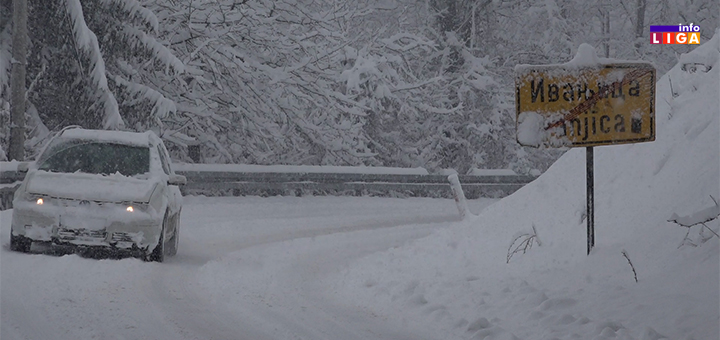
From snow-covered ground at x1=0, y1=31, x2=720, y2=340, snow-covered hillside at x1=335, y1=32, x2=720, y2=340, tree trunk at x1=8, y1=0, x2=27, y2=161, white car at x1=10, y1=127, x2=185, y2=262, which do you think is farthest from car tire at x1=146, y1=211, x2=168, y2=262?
tree trunk at x1=8, y1=0, x2=27, y2=161

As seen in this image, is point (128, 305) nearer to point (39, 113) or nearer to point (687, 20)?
point (39, 113)

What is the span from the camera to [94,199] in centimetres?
1020

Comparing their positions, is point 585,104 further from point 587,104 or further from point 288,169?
point 288,169

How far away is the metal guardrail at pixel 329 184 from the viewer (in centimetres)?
2083

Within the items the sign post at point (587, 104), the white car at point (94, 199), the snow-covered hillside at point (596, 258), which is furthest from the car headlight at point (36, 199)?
the sign post at point (587, 104)

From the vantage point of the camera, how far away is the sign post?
843 centimetres

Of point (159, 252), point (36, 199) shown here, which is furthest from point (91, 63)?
point (159, 252)

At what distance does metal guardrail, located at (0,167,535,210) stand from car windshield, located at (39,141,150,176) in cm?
666

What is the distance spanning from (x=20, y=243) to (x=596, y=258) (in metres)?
6.53

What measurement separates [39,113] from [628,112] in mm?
16140

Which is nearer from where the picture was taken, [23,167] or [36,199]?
[36,199]

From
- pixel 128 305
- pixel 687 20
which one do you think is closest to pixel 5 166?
pixel 128 305

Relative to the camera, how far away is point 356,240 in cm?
1518

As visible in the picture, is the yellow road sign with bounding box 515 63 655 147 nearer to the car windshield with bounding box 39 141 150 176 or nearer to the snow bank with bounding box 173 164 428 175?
the car windshield with bounding box 39 141 150 176
